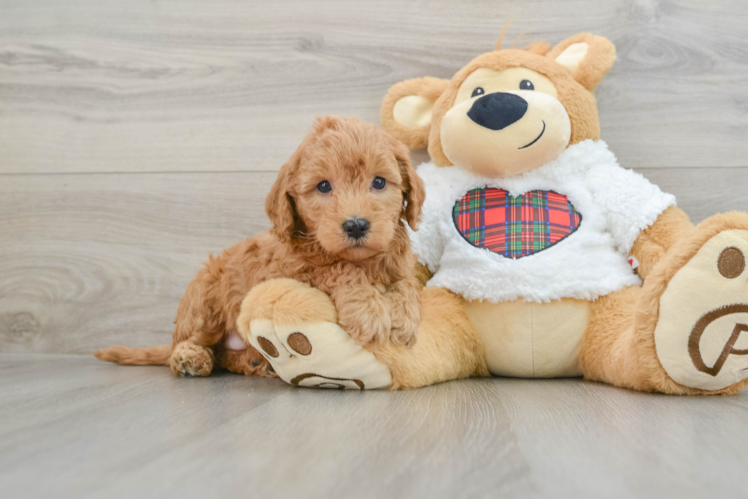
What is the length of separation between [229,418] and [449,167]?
678 millimetres

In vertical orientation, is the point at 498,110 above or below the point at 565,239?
above

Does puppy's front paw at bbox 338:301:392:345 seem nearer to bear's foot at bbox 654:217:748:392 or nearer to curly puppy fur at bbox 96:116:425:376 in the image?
curly puppy fur at bbox 96:116:425:376

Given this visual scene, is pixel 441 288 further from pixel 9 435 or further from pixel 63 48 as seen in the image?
pixel 63 48

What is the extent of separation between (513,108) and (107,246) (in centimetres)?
109

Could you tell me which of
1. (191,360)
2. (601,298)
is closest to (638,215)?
(601,298)

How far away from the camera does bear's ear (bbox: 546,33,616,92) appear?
1146 millimetres

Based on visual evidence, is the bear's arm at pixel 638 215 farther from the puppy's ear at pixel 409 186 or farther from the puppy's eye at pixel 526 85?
the puppy's ear at pixel 409 186

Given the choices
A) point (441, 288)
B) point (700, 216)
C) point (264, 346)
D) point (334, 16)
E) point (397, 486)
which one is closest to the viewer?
point (397, 486)

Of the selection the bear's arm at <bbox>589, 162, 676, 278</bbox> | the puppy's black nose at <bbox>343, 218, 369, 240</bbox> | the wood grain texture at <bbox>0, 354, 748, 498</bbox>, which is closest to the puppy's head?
the puppy's black nose at <bbox>343, 218, 369, 240</bbox>

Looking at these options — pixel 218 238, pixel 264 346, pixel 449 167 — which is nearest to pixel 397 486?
pixel 264 346

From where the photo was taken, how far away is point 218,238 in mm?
1424

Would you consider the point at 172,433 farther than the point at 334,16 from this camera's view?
No

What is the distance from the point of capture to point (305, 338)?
853mm

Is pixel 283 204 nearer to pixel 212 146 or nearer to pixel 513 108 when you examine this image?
pixel 513 108
